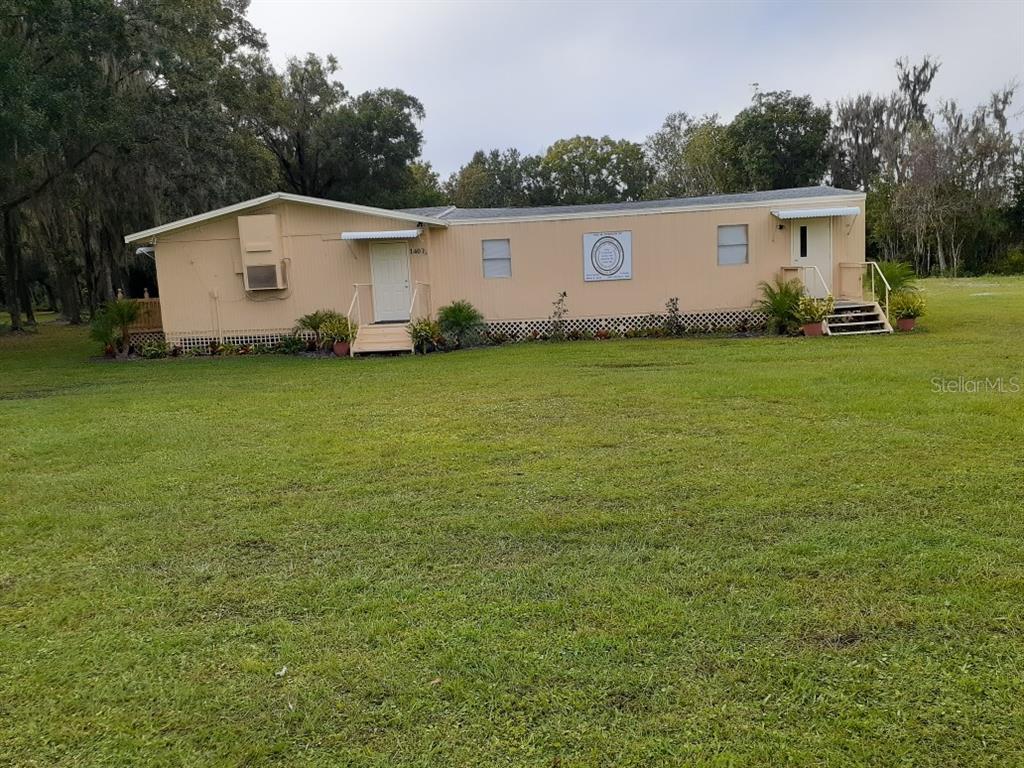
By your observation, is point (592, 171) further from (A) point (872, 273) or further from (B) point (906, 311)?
(B) point (906, 311)

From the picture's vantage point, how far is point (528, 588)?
358cm

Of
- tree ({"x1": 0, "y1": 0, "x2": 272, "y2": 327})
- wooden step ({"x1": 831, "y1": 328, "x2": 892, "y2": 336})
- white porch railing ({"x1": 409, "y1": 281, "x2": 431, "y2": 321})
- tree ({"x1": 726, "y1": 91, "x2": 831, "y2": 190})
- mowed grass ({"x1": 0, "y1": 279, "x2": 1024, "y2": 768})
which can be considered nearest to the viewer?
mowed grass ({"x1": 0, "y1": 279, "x2": 1024, "y2": 768})

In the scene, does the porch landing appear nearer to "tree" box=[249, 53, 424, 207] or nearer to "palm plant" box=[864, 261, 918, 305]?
"palm plant" box=[864, 261, 918, 305]

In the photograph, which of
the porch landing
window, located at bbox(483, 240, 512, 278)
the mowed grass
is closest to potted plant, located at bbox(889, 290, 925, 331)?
the porch landing

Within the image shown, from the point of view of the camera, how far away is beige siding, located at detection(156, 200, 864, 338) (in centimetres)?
1527

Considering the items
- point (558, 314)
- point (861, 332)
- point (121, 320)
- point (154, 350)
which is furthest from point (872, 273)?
point (121, 320)

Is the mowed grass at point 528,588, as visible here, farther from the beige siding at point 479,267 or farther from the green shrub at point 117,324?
the green shrub at point 117,324

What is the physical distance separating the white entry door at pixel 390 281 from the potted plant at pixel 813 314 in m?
7.70

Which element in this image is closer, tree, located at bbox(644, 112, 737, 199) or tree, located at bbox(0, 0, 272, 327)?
tree, located at bbox(0, 0, 272, 327)

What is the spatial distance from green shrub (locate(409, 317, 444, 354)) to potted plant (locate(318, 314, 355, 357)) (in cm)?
125

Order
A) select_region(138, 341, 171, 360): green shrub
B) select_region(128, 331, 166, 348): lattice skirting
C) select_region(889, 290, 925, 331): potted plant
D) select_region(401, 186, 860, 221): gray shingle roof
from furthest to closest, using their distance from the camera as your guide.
→ select_region(128, 331, 166, 348): lattice skirting → select_region(138, 341, 171, 360): green shrub → select_region(401, 186, 860, 221): gray shingle roof → select_region(889, 290, 925, 331): potted plant

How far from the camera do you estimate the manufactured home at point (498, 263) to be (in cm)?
1516

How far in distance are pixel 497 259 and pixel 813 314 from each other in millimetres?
6273

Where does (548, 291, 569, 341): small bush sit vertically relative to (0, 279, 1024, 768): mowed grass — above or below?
above
